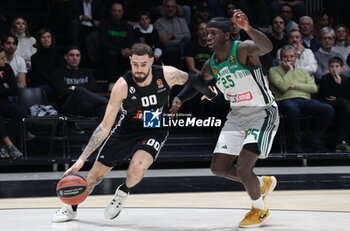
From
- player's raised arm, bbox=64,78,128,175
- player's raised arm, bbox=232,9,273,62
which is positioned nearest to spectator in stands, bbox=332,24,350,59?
player's raised arm, bbox=232,9,273,62

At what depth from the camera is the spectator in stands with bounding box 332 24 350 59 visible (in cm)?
1030

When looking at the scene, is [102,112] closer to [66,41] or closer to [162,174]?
[162,174]

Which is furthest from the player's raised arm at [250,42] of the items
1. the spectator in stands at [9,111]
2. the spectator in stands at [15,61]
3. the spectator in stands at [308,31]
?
the spectator in stands at [308,31]

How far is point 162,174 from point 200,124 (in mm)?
1147

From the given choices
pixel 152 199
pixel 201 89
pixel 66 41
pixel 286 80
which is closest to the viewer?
pixel 201 89

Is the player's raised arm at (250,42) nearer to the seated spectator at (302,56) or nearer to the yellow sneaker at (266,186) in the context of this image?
the yellow sneaker at (266,186)

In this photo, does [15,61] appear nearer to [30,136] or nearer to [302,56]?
[30,136]

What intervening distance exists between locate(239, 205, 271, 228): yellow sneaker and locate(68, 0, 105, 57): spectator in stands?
19.6 feet

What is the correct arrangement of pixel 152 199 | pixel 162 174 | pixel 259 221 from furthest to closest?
pixel 162 174 < pixel 152 199 < pixel 259 221

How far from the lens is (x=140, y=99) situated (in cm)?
512

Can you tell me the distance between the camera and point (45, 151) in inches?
359

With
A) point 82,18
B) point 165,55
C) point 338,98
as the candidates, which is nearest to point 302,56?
point 338,98

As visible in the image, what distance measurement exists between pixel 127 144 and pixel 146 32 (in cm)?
508

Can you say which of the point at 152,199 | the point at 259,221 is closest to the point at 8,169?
the point at 152,199
